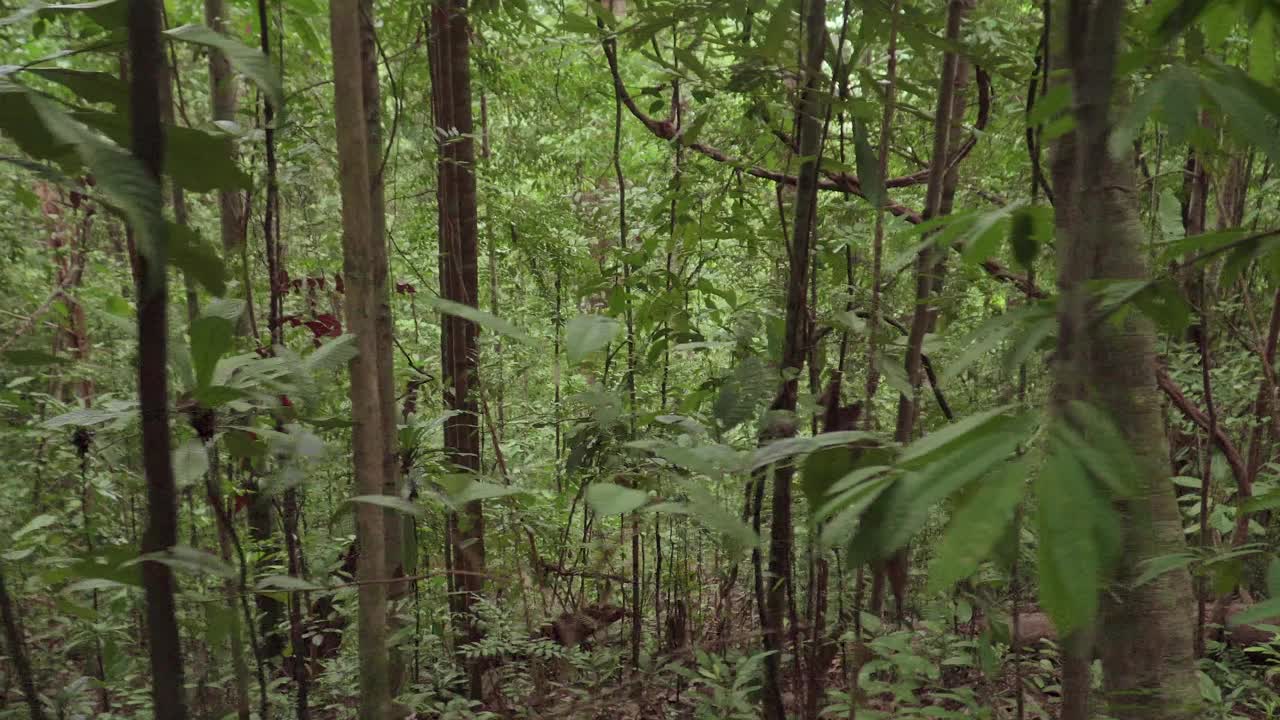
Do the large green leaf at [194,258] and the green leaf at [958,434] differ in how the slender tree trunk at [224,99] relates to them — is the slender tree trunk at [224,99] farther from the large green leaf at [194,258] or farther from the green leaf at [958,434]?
the green leaf at [958,434]

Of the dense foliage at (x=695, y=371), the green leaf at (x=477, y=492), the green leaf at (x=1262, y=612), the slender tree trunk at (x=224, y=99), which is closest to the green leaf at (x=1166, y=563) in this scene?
the dense foliage at (x=695, y=371)

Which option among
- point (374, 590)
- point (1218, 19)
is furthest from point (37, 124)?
point (1218, 19)

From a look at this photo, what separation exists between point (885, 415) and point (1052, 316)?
349cm

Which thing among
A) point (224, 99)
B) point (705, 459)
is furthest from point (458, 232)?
point (705, 459)

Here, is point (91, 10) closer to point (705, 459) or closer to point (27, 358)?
point (27, 358)

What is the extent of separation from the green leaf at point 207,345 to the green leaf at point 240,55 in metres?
0.41

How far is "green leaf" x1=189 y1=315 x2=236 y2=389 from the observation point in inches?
39.0

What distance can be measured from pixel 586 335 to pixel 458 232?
2.45m

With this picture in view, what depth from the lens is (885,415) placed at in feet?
13.8

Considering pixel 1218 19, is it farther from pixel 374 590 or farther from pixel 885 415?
pixel 885 415

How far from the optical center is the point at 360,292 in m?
1.35

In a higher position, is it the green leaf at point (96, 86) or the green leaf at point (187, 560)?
the green leaf at point (96, 86)

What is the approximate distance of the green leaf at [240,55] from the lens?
0.67 metres

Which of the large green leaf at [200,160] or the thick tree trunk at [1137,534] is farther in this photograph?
the thick tree trunk at [1137,534]
